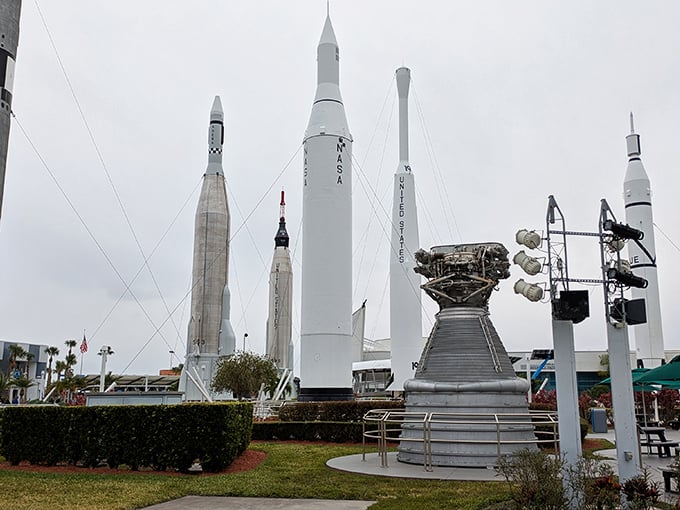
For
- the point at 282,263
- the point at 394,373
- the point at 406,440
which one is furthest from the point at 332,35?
the point at 282,263

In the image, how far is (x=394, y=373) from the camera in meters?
32.6

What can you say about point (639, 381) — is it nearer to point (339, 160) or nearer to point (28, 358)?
point (339, 160)

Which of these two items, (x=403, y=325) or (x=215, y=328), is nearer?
(x=403, y=325)

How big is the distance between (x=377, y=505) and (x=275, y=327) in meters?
58.0

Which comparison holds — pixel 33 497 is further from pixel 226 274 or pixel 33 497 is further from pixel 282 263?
pixel 282 263

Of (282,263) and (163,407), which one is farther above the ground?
(282,263)

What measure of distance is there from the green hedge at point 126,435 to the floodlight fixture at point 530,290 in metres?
6.89

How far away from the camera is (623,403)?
791cm

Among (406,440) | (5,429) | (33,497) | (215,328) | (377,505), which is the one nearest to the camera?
(377,505)

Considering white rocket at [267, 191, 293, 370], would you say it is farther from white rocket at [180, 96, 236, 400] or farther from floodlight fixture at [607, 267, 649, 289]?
floodlight fixture at [607, 267, 649, 289]

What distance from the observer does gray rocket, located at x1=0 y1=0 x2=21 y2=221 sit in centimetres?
1165

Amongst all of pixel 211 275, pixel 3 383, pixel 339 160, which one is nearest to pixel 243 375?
pixel 211 275

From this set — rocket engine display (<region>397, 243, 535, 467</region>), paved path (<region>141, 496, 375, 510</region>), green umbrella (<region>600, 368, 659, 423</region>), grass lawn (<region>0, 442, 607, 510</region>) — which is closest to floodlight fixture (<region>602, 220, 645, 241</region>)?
grass lawn (<region>0, 442, 607, 510</region>)

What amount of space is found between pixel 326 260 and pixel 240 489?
50.5 feet
